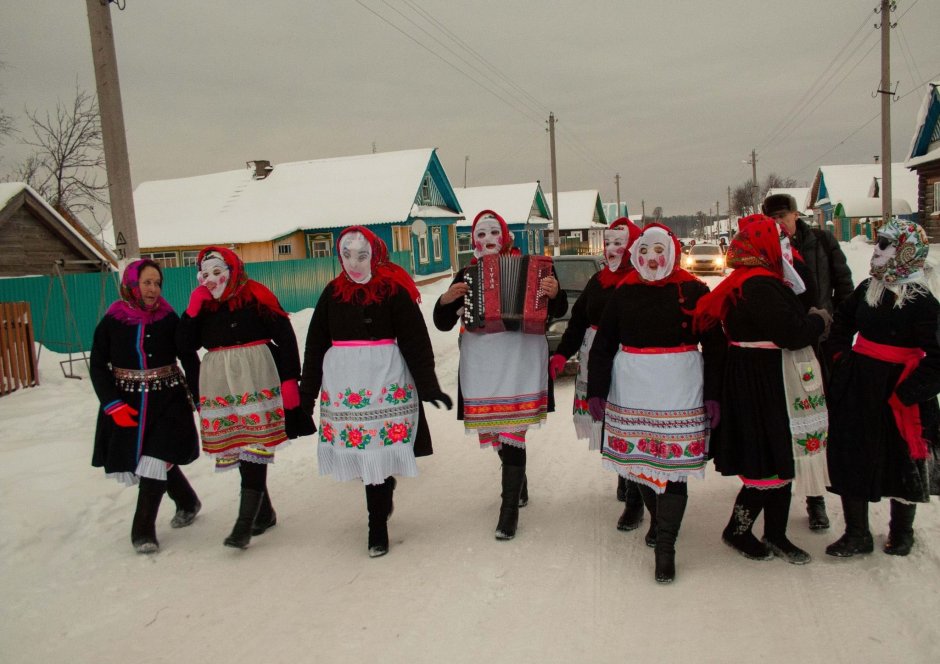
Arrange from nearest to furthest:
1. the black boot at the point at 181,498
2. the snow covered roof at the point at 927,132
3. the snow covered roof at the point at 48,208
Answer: the black boot at the point at 181,498 → the snow covered roof at the point at 48,208 → the snow covered roof at the point at 927,132

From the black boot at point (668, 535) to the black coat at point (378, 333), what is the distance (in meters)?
1.44

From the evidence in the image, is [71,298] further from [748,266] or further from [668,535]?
[748,266]

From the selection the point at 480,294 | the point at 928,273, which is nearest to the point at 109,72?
the point at 480,294

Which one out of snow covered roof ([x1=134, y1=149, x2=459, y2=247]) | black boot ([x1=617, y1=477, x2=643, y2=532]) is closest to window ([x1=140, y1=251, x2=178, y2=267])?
snow covered roof ([x1=134, y1=149, x2=459, y2=247])

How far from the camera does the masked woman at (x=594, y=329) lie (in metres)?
4.30

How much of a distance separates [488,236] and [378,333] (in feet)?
3.21

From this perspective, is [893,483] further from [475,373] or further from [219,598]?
[219,598]

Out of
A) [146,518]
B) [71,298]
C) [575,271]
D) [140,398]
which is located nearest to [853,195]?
[575,271]

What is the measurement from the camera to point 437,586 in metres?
3.53

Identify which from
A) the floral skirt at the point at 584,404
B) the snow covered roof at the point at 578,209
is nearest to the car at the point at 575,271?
the floral skirt at the point at 584,404

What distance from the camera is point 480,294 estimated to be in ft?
13.6

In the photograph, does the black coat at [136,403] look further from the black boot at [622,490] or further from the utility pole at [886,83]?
the utility pole at [886,83]

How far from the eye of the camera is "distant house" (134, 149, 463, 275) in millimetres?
23858

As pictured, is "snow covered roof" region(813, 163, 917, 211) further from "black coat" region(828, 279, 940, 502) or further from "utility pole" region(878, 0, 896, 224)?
"black coat" region(828, 279, 940, 502)
